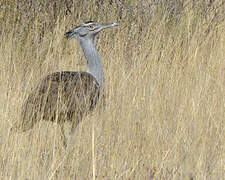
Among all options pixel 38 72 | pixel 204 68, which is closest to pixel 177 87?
pixel 204 68

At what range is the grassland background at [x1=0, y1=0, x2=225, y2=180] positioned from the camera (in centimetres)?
312

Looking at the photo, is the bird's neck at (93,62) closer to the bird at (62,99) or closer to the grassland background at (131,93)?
the bird at (62,99)

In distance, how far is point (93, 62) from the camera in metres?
4.48

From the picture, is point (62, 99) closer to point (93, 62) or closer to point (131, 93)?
point (131, 93)

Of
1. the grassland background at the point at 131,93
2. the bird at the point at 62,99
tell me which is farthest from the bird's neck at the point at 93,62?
the grassland background at the point at 131,93

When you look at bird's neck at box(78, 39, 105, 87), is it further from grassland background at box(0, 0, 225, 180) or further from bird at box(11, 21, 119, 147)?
grassland background at box(0, 0, 225, 180)

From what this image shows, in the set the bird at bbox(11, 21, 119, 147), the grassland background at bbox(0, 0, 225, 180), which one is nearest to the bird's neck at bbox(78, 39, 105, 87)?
the bird at bbox(11, 21, 119, 147)

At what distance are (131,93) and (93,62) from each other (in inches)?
18.7

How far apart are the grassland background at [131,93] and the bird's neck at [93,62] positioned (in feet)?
0.41

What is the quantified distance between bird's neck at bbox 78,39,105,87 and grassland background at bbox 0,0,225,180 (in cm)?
12

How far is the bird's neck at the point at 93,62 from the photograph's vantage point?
434cm

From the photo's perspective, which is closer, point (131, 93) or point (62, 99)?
point (62, 99)

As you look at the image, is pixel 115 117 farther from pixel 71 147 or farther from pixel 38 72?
pixel 38 72

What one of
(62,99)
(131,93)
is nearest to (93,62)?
(131,93)
